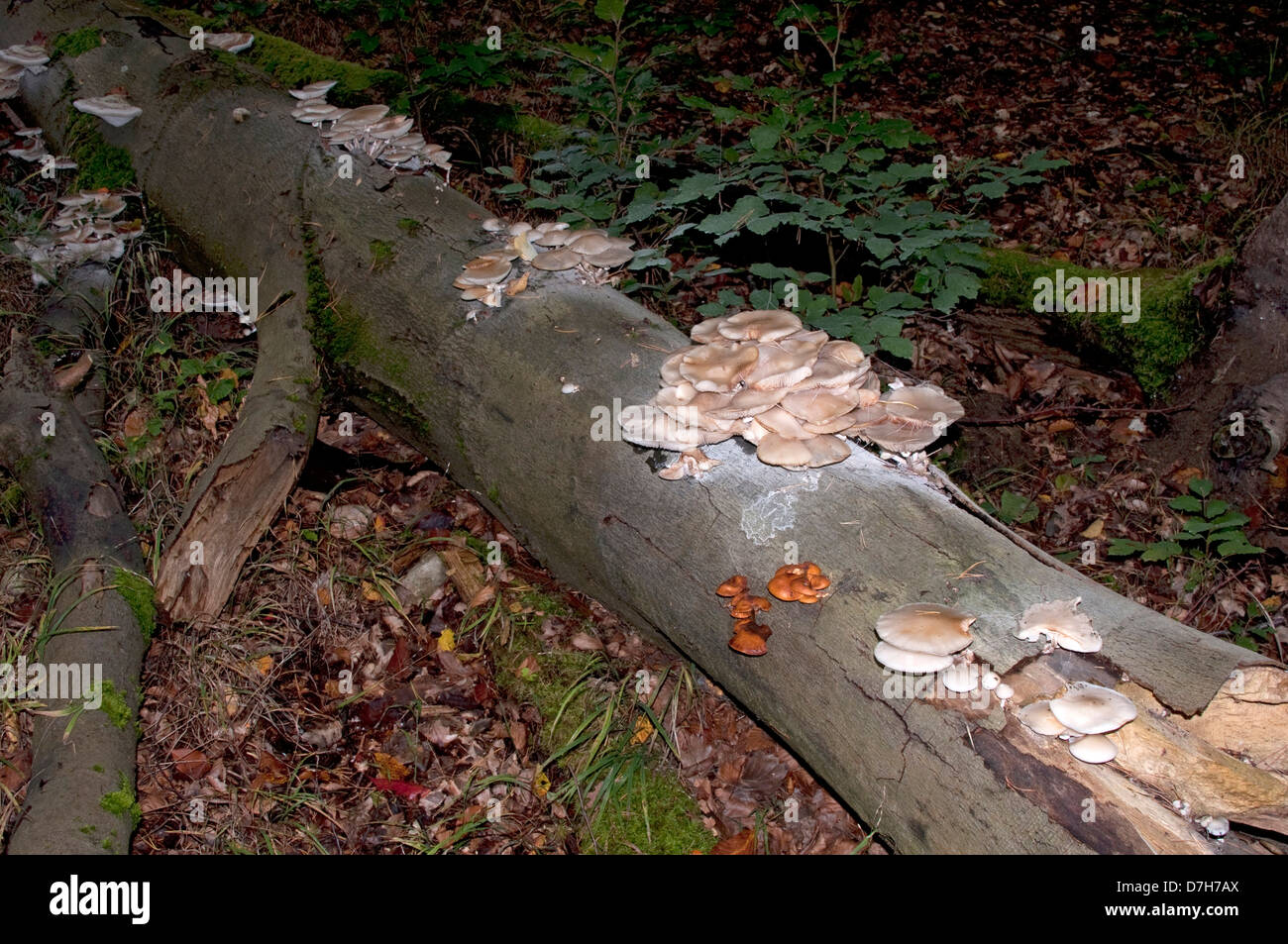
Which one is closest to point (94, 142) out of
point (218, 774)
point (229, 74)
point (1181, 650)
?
point (229, 74)

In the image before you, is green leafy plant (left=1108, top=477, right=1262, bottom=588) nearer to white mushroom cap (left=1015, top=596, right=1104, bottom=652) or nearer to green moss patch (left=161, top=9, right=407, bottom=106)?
white mushroom cap (left=1015, top=596, right=1104, bottom=652)

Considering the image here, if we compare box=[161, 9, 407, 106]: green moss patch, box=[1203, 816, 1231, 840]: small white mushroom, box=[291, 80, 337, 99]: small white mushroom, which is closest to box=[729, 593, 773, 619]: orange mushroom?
box=[1203, 816, 1231, 840]: small white mushroom

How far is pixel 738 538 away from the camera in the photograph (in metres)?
2.77

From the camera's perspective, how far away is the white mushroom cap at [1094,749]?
6.84 ft

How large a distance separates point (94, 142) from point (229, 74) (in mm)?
975

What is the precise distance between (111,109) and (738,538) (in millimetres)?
4787

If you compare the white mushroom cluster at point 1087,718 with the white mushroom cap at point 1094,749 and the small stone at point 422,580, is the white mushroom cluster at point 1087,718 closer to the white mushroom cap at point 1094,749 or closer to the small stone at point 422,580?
the white mushroom cap at point 1094,749

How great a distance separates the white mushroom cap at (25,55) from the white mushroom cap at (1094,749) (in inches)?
271

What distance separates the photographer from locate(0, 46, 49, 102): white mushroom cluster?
213 inches

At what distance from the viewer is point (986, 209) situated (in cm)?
682

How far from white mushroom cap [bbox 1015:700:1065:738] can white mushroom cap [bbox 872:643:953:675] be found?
221mm

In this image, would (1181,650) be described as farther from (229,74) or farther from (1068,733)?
(229,74)

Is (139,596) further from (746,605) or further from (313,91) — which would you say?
(313,91)

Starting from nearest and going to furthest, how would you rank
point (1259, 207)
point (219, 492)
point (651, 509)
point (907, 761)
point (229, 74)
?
1. point (907, 761)
2. point (651, 509)
3. point (219, 492)
4. point (229, 74)
5. point (1259, 207)
